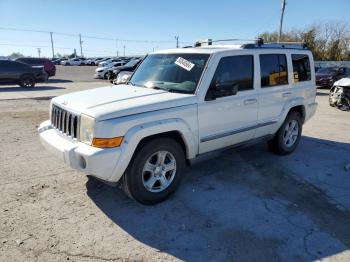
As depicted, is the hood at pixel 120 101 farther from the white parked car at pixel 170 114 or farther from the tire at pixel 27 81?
the tire at pixel 27 81

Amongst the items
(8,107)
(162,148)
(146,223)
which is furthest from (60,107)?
(8,107)

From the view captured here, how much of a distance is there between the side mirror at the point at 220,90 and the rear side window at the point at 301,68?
2.08m

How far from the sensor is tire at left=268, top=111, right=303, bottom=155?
19.7 feet

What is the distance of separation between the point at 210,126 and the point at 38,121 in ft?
19.7

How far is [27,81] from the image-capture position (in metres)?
18.6

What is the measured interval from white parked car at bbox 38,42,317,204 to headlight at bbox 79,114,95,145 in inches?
0.4

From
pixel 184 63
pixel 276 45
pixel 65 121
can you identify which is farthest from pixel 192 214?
pixel 276 45

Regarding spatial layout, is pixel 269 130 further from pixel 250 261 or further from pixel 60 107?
pixel 60 107

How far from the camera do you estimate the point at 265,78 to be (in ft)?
17.4

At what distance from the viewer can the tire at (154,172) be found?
3.88 meters

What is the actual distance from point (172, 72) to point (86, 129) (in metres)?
1.66

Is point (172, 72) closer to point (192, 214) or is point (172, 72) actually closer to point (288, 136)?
point (192, 214)

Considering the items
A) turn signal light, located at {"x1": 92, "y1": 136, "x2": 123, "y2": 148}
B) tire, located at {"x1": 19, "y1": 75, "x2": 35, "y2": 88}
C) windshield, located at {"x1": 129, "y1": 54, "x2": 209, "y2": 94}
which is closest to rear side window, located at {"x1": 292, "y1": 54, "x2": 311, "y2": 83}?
windshield, located at {"x1": 129, "y1": 54, "x2": 209, "y2": 94}

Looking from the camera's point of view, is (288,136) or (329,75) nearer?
(288,136)
